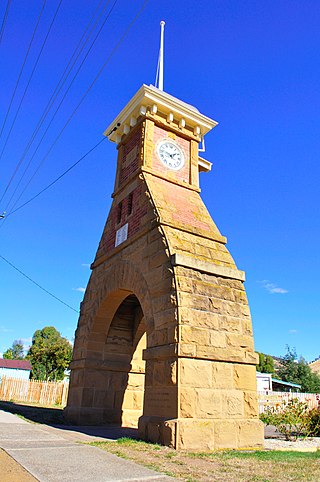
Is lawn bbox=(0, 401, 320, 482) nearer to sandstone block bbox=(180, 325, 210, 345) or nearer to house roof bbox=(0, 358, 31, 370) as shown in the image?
sandstone block bbox=(180, 325, 210, 345)

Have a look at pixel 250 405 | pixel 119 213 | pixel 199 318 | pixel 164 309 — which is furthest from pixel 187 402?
pixel 119 213

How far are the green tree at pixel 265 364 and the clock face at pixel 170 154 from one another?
43772 mm

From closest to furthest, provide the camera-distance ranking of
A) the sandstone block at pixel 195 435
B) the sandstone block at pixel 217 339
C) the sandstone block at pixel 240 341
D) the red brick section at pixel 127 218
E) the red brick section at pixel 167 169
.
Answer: the sandstone block at pixel 195 435 → the sandstone block at pixel 217 339 → the sandstone block at pixel 240 341 → the red brick section at pixel 127 218 → the red brick section at pixel 167 169

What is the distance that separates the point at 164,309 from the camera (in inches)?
285

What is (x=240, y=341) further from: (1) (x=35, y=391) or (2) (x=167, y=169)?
(1) (x=35, y=391)

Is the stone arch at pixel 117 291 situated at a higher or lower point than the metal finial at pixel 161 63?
lower

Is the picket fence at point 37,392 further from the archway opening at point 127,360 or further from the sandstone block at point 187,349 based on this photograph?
the sandstone block at point 187,349

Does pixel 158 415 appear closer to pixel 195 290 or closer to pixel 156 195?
pixel 195 290

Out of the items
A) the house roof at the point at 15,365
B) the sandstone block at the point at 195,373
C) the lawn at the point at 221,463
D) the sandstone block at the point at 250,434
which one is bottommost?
the lawn at the point at 221,463

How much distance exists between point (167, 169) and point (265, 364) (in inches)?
1820

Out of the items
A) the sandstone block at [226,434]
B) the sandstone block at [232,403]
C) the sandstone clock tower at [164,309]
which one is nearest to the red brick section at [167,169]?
the sandstone clock tower at [164,309]

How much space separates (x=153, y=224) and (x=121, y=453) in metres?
4.68

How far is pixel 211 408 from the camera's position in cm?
664

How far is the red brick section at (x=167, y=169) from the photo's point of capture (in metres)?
10.6
